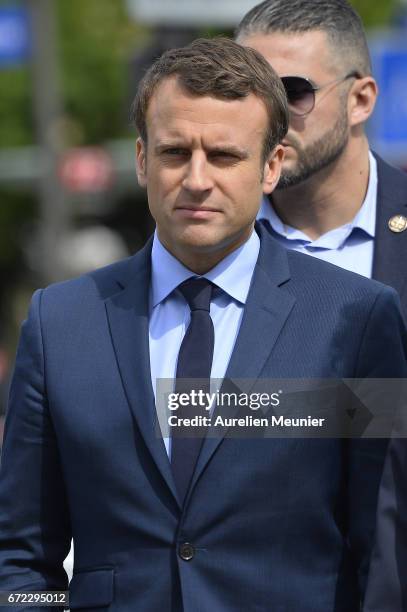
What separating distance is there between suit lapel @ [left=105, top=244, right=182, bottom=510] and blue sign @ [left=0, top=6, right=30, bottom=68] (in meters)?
11.2

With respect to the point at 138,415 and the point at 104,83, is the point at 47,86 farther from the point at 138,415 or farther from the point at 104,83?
the point at 138,415

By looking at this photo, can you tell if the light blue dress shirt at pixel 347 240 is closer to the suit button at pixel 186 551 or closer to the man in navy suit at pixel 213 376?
the man in navy suit at pixel 213 376

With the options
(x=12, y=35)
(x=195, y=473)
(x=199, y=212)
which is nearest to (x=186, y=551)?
(x=195, y=473)

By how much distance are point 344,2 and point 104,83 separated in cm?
2494

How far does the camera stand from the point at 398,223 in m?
4.30

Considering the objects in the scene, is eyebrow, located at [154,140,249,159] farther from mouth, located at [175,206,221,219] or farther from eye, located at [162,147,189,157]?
mouth, located at [175,206,221,219]

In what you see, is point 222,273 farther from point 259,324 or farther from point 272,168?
point 272,168

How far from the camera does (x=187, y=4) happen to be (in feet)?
39.7

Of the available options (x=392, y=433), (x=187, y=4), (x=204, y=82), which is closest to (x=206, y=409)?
(x=392, y=433)

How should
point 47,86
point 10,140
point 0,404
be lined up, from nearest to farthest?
point 0,404, point 47,86, point 10,140

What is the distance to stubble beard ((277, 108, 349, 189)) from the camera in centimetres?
432

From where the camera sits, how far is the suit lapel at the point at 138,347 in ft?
10.8

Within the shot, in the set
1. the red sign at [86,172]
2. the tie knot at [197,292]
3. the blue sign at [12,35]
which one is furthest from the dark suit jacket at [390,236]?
the red sign at [86,172]

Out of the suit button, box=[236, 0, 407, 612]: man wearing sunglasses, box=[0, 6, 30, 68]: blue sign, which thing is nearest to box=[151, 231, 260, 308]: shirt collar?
the suit button
